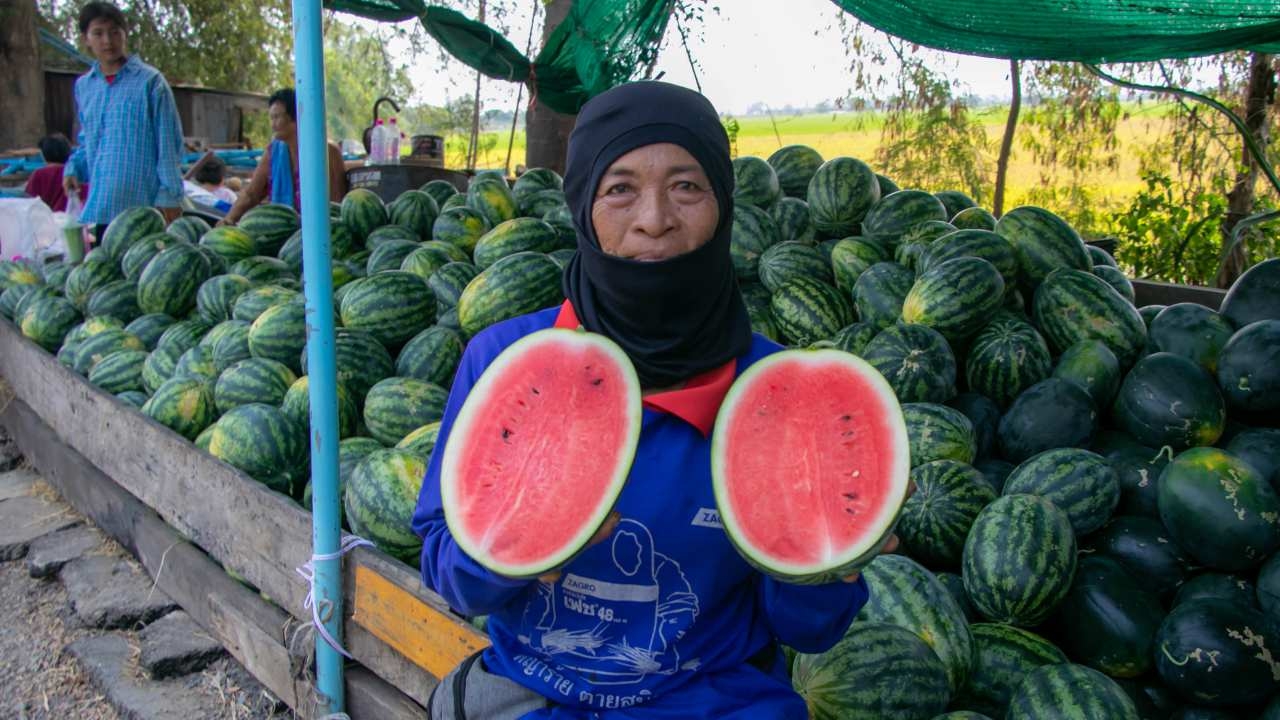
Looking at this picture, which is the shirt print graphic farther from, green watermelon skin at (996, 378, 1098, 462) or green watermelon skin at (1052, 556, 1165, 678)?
green watermelon skin at (996, 378, 1098, 462)

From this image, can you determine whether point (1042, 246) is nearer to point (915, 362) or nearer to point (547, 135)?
point (915, 362)

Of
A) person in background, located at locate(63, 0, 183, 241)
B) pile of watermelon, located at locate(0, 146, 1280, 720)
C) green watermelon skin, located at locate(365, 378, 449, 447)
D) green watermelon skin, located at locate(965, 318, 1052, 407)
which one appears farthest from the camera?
person in background, located at locate(63, 0, 183, 241)

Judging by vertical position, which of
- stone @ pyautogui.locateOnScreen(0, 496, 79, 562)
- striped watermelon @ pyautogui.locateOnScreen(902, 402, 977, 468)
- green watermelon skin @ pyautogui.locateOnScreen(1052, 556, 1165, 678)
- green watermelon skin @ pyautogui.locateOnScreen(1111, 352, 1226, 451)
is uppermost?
green watermelon skin @ pyautogui.locateOnScreen(1111, 352, 1226, 451)

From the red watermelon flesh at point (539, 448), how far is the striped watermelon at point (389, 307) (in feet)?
7.12

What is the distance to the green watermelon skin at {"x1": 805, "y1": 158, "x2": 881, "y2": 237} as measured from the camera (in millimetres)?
3885

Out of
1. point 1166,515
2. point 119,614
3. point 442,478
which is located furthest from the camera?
point 119,614

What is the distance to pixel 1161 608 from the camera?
2.25 m

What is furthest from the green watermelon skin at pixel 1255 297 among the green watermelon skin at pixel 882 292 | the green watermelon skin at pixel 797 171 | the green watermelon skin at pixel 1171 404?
the green watermelon skin at pixel 797 171

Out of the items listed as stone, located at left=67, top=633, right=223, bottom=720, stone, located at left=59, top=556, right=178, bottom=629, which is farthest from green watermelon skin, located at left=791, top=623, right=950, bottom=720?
stone, located at left=59, top=556, right=178, bottom=629

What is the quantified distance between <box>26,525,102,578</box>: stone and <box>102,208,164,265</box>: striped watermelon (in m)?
1.59

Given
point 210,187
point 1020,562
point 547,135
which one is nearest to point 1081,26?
point 1020,562

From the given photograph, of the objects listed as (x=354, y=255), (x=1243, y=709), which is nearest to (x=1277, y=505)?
(x=1243, y=709)

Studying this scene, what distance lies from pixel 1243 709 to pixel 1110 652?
0.89ft

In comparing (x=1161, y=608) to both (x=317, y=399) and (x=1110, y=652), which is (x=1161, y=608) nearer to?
(x=1110, y=652)
